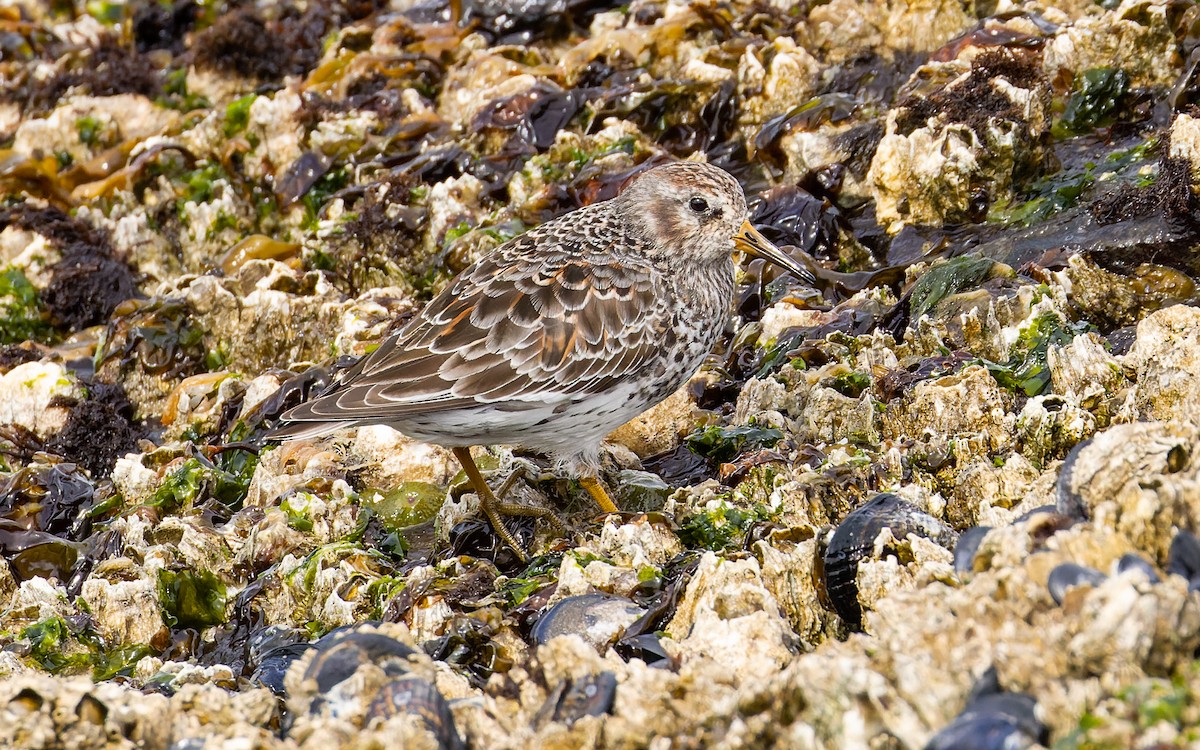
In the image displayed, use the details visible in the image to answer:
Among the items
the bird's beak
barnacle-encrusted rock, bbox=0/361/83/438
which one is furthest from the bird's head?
barnacle-encrusted rock, bbox=0/361/83/438

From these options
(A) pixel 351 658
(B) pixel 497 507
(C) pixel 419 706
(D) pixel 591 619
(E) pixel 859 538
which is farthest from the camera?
(B) pixel 497 507

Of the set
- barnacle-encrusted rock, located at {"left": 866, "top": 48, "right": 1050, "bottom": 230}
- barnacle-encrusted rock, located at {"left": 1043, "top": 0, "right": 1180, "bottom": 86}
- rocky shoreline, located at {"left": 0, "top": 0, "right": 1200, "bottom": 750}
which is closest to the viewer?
rocky shoreline, located at {"left": 0, "top": 0, "right": 1200, "bottom": 750}

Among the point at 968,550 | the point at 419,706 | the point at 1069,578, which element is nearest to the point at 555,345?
the point at 968,550

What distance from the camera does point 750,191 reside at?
7.42 m

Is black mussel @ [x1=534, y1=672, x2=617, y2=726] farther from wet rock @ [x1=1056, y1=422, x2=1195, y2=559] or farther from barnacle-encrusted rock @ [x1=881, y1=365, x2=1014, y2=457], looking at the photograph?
barnacle-encrusted rock @ [x1=881, y1=365, x2=1014, y2=457]

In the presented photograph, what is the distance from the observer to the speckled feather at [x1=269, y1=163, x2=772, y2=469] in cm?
545

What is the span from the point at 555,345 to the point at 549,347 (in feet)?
0.10

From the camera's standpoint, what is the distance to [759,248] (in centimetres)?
614

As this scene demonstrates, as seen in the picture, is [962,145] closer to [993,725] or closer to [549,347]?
[549,347]

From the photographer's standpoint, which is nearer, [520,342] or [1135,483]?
[1135,483]

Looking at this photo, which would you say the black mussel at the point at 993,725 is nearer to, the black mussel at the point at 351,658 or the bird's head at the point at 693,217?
the black mussel at the point at 351,658

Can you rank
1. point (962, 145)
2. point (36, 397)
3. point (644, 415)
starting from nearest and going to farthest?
point (644, 415)
point (962, 145)
point (36, 397)

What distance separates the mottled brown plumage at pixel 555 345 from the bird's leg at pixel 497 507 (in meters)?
0.02

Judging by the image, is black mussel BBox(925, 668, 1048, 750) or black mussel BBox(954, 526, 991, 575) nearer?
black mussel BBox(925, 668, 1048, 750)
